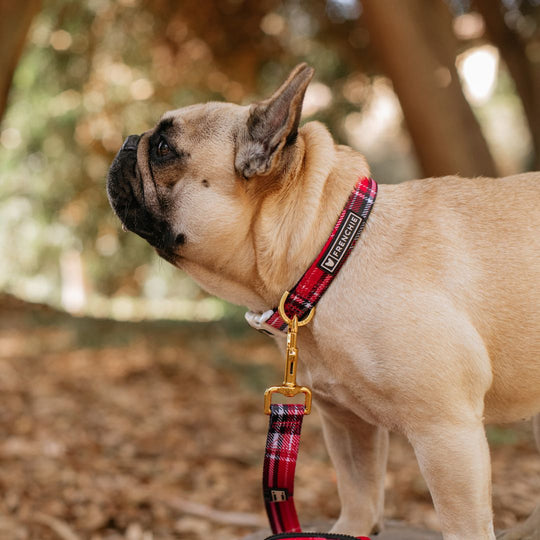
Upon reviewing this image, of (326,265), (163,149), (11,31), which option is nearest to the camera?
(326,265)

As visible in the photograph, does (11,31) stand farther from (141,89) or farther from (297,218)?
(141,89)

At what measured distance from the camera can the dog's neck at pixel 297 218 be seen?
2125 millimetres

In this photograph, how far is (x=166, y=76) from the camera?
26.7 feet

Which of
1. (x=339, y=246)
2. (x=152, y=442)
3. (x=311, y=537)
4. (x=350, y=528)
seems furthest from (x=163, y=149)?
(x=152, y=442)

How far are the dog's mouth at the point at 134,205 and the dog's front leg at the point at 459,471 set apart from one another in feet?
3.46

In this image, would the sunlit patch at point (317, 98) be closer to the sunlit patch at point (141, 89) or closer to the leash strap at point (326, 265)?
the sunlit patch at point (141, 89)

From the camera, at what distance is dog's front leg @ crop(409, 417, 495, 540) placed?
190 centimetres

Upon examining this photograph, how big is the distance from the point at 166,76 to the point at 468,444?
7.13 m

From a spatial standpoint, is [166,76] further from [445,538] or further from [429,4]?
[445,538]

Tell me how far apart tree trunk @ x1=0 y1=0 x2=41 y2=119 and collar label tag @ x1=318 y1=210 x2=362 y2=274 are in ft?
11.3

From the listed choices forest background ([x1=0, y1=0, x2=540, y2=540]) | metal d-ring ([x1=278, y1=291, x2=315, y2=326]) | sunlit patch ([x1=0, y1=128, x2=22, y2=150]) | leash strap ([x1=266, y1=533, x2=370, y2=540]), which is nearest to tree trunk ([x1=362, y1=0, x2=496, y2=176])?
forest background ([x1=0, y1=0, x2=540, y2=540])

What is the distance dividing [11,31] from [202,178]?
9.93 ft

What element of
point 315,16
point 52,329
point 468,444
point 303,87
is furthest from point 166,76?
point 468,444

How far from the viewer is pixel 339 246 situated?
2.09m
